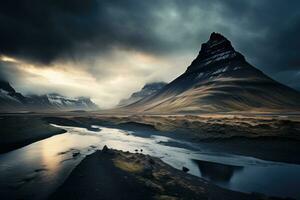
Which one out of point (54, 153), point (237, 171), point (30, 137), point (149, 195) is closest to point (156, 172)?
point (149, 195)

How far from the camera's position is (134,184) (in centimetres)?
2169

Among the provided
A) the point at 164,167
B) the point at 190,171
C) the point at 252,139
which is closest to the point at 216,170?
the point at 190,171

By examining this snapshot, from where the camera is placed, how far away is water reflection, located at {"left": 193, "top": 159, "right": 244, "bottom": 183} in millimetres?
26516

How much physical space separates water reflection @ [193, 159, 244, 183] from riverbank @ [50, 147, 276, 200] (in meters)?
3.29

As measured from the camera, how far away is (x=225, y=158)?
122ft

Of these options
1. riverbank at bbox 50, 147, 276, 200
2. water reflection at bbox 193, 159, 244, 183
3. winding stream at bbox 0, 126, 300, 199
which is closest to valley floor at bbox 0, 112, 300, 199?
riverbank at bbox 50, 147, 276, 200

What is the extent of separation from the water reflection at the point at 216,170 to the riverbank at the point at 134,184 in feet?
10.8

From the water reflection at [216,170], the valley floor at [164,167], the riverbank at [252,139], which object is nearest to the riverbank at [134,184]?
the valley floor at [164,167]

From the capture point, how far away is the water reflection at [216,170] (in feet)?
87.0

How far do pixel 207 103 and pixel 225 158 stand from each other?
16326 centimetres

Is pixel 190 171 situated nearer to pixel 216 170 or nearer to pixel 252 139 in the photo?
pixel 216 170

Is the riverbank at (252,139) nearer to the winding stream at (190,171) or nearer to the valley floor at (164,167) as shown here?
the valley floor at (164,167)

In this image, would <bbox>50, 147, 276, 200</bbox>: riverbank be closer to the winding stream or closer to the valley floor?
the valley floor

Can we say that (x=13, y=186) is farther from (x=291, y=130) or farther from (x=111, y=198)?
(x=291, y=130)
